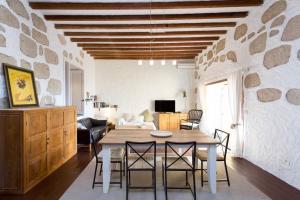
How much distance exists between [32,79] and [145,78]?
4.93 metres

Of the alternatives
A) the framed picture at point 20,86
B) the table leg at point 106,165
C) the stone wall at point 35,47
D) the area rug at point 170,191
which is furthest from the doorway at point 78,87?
the table leg at point 106,165

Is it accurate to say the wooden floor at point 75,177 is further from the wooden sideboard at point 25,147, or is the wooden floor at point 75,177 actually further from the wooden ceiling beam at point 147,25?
the wooden ceiling beam at point 147,25

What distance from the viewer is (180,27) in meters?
4.57

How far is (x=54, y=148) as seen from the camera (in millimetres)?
3666

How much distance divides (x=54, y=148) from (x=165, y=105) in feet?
16.3

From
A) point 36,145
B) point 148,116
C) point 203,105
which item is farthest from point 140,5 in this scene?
point 148,116

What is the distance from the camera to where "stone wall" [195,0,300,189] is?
9.63 ft

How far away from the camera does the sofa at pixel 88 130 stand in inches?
207

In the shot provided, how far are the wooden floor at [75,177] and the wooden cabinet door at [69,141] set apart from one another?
0.58 ft

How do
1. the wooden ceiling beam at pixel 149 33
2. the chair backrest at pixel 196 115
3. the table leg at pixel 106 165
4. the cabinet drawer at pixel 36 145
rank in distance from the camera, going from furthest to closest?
the chair backrest at pixel 196 115, the wooden ceiling beam at pixel 149 33, the cabinet drawer at pixel 36 145, the table leg at pixel 106 165

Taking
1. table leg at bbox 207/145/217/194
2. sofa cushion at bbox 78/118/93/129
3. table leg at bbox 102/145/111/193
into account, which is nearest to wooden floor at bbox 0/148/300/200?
table leg at bbox 102/145/111/193

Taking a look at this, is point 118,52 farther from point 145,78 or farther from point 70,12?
point 70,12

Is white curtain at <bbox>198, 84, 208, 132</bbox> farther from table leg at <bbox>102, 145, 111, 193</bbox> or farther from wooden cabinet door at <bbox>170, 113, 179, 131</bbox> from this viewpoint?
table leg at <bbox>102, 145, 111, 193</bbox>

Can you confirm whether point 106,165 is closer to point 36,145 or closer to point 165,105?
point 36,145
